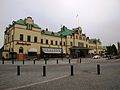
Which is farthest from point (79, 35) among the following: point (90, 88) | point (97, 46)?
point (90, 88)

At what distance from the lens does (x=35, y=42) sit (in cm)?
5078

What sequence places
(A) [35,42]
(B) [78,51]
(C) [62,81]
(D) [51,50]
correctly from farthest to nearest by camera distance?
(B) [78,51], (D) [51,50], (A) [35,42], (C) [62,81]

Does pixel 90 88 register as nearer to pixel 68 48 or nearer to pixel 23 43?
pixel 23 43

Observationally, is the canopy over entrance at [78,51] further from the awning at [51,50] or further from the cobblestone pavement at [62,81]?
the cobblestone pavement at [62,81]

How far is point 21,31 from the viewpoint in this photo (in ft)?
152

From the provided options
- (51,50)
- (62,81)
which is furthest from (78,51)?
(62,81)

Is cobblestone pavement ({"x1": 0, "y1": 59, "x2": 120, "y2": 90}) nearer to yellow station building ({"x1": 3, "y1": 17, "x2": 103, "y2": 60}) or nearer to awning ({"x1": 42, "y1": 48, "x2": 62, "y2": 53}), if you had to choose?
yellow station building ({"x1": 3, "y1": 17, "x2": 103, "y2": 60})

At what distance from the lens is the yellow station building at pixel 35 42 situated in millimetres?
45625

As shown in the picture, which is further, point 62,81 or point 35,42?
point 35,42

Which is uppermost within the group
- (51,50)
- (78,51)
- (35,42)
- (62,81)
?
(35,42)

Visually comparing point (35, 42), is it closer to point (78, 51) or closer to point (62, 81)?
point (78, 51)

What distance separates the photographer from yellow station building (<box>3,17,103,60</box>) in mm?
45625

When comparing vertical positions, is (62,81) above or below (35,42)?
below

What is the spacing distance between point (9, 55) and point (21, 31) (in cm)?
771
